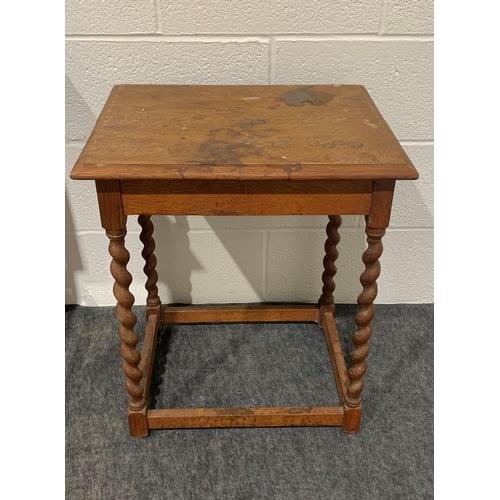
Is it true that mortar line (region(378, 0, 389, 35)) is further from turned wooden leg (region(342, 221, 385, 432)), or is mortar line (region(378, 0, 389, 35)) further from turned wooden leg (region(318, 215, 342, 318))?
turned wooden leg (region(342, 221, 385, 432))

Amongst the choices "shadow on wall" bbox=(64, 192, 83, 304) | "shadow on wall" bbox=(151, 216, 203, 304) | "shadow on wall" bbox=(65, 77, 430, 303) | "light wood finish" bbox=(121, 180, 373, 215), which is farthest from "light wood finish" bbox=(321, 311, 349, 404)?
"shadow on wall" bbox=(64, 192, 83, 304)

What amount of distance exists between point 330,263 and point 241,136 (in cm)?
57

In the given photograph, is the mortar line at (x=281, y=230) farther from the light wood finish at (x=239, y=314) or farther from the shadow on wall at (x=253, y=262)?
the light wood finish at (x=239, y=314)

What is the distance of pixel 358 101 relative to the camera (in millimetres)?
1316

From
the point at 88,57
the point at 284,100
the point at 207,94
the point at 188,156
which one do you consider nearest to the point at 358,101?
the point at 284,100

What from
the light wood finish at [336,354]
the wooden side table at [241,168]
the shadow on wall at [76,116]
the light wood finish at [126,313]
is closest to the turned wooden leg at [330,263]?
the light wood finish at [336,354]

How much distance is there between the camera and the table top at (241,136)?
1.03 meters

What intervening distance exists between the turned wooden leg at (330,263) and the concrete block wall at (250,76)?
10 cm

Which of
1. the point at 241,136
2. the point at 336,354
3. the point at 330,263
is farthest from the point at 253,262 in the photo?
the point at 241,136

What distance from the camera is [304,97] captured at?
133 centimetres

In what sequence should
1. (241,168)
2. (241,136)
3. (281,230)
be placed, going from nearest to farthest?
1. (241,168)
2. (241,136)
3. (281,230)

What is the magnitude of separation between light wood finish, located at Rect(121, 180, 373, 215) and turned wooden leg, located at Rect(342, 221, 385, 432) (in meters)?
0.09

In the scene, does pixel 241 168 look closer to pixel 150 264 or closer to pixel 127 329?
pixel 127 329

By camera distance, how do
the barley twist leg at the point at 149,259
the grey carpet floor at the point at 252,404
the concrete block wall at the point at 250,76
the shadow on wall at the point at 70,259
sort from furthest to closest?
the shadow on wall at the point at 70,259, the barley twist leg at the point at 149,259, the concrete block wall at the point at 250,76, the grey carpet floor at the point at 252,404
